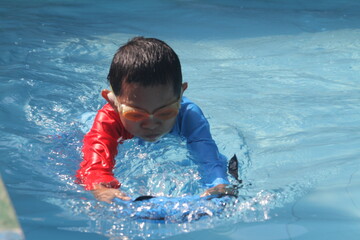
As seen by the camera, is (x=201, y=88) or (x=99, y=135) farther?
(x=201, y=88)

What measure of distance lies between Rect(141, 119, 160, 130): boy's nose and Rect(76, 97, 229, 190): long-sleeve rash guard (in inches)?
10.0

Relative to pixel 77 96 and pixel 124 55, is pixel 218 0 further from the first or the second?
pixel 124 55

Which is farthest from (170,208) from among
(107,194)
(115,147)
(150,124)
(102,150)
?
(115,147)

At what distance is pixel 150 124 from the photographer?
9.36ft

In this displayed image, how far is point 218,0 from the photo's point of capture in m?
7.46

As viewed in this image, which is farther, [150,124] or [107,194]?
[150,124]

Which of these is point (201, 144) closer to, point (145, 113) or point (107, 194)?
point (145, 113)

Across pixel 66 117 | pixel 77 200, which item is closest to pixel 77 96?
pixel 66 117

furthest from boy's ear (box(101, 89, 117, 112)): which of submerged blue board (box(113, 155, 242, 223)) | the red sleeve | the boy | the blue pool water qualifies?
submerged blue board (box(113, 155, 242, 223))

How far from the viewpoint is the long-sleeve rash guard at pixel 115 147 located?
9.36ft

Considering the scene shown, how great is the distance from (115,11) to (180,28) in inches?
38.6

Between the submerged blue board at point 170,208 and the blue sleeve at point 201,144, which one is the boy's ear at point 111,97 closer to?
the blue sleeve at point 201,144

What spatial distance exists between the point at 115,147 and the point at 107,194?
0.52 m

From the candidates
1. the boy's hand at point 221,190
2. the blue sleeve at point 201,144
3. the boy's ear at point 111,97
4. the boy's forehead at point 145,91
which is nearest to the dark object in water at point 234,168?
the blue sleeve at point 201,144
